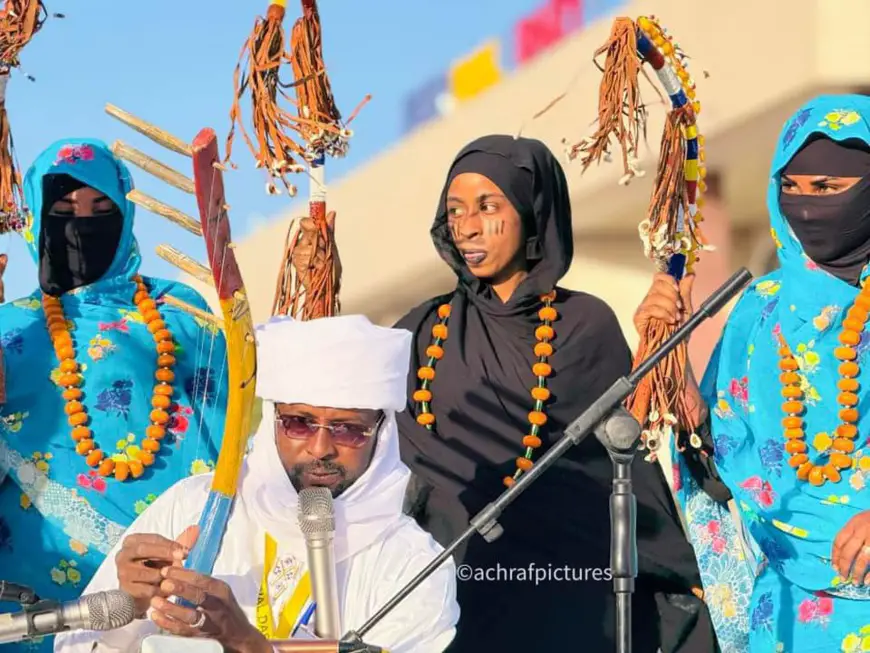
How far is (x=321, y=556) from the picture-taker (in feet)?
13.3

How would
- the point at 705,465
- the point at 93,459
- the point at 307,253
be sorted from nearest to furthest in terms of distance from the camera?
1. the point at 307,253
2. the point at 705,465
3. the point at 93,459

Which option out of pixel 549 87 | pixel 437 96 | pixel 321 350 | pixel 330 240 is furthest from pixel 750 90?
pixel 321 350

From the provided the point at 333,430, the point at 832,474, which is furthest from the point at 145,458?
the point at 832,474

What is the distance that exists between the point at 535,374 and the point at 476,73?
12626mm

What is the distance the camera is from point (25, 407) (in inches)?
217

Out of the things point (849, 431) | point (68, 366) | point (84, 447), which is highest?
point (68, 366)

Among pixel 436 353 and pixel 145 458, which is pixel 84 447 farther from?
pixel 436 353

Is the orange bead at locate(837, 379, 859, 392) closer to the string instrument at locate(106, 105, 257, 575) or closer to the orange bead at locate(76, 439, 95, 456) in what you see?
the string instrument at locate(106, 105, 257, 575)

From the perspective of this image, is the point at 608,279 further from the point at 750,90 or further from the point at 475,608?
the point at 475,608

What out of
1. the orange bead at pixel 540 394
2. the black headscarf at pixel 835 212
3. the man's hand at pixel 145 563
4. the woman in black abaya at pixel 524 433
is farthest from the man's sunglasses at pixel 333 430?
the black headscarf at pixel 835 212

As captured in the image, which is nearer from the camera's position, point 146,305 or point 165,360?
point 165,360

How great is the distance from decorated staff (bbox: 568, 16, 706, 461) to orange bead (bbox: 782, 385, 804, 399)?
0.26 meters

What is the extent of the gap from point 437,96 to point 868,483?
46.5 feet

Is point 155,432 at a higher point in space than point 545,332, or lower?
lower
